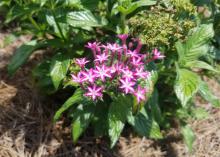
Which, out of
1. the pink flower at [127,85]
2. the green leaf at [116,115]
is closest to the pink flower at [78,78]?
the pink flower at [127,85]

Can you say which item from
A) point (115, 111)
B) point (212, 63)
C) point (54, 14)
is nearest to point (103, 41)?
point (54, 14)

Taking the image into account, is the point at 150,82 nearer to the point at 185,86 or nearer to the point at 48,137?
the point at 185,86

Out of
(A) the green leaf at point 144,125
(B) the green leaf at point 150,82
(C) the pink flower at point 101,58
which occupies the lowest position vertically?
(A) the green leaf at point 144,125

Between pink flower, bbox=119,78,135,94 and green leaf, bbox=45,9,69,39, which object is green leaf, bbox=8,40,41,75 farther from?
pink flower, bbox=119,78,135,94

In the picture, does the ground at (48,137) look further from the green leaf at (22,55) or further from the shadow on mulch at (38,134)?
the green leaf at (22,55)

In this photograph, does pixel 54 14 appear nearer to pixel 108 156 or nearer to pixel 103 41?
pixel 103 41

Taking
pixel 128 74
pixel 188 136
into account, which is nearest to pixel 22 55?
pixel 128 74

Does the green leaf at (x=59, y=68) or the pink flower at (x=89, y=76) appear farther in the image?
the green leaf at (x=59, y=68)
